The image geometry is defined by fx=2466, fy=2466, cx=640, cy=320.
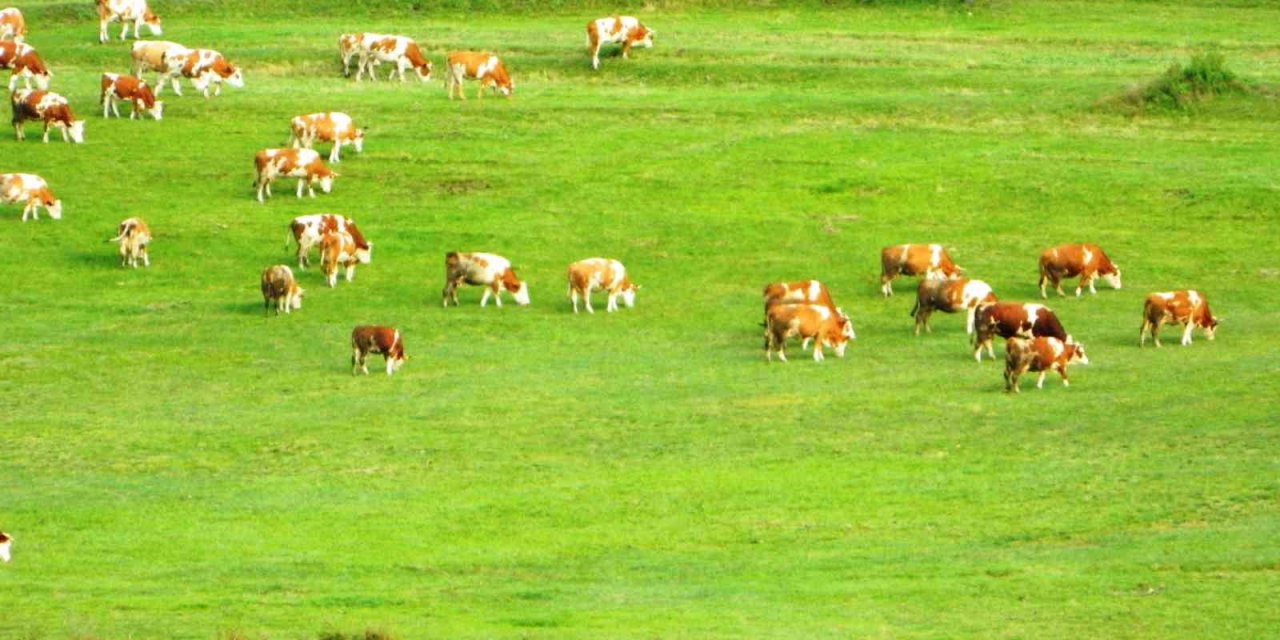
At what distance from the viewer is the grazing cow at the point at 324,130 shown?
191ft

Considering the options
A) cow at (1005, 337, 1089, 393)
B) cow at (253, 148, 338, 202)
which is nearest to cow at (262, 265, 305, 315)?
cow at (253, 148, 338, 202)

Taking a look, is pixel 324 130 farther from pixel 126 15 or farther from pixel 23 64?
pixel 126 15

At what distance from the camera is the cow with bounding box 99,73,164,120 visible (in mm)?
62000

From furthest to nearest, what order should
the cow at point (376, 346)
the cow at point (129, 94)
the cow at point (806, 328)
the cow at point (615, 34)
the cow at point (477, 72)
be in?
the cow at point (615, 34) < the cow at point (477, 72) < the cow at point (129, 94) < the cow at point (806, 328) < the cow at point (376, 346)

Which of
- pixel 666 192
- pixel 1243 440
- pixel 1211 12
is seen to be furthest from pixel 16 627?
pixel 1211 12

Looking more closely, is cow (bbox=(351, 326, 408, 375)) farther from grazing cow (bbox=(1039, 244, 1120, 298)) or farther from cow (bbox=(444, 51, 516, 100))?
cow (bbox=(444, 51, 516, 100))

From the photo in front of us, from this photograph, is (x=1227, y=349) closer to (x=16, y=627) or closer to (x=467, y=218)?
(x=467, y=218)

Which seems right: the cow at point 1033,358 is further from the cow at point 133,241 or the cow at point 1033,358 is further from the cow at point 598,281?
the cow at point 133,241

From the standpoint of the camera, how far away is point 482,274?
1882 inches

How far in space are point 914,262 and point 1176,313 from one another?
21.9 feet

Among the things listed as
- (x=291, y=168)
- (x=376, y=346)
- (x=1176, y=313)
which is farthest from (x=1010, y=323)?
(x=291, y=168)

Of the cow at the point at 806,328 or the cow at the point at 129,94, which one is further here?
the cow at the point at 129,94

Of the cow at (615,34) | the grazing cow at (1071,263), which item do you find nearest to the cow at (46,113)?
the cow at (615,34)

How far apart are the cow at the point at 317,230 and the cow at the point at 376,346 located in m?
7.96
